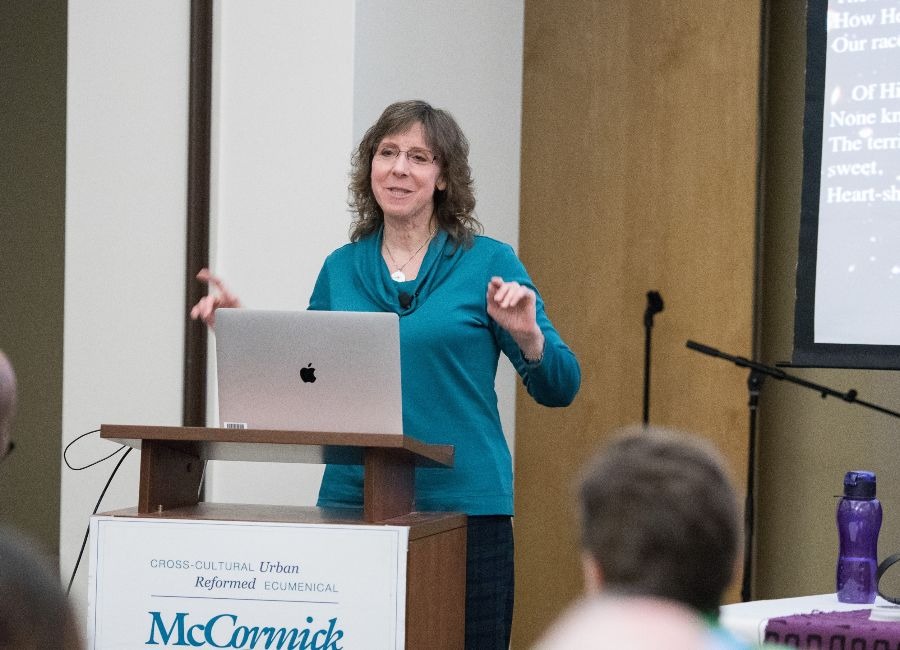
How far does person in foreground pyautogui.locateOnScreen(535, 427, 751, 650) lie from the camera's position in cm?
89

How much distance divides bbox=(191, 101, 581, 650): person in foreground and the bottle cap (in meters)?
0.56

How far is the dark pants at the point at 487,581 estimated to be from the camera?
2.55 meters

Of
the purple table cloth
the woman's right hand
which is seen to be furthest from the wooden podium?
the purple table cloth

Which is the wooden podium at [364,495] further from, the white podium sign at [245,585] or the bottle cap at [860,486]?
the bottle cap at [860,486]

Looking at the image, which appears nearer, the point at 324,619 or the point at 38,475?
the point at 324,619

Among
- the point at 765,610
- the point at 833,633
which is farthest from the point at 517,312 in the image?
the point at 833,633

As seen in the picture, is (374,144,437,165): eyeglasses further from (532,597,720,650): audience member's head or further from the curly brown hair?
(532,597,720,650): audience member's head

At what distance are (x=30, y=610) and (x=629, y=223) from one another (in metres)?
3.98

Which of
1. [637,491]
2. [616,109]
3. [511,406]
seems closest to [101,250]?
[511,406]

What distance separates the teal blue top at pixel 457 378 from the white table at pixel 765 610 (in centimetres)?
56

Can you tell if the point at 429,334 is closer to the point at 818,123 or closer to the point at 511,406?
the point at 818,123

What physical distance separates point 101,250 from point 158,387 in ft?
1.54

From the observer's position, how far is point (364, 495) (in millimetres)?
2297

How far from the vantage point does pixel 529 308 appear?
97.1 inches
